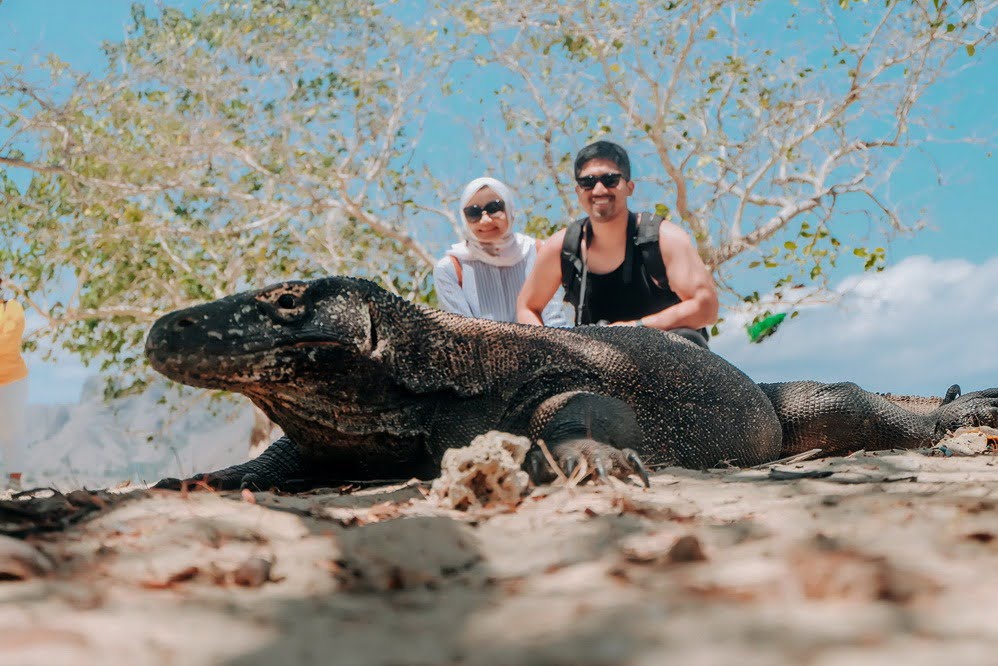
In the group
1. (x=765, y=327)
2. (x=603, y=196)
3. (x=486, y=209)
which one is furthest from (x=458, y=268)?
(x=765, y=327)

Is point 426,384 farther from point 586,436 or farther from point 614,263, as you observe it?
point 614,263

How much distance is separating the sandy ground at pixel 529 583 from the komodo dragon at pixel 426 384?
0.91 meters

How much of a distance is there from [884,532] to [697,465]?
9.15 feet

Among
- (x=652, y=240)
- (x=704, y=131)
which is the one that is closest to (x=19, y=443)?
(x=652, y=240)

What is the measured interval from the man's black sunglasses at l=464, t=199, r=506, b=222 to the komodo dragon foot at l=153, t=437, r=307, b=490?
3034mm

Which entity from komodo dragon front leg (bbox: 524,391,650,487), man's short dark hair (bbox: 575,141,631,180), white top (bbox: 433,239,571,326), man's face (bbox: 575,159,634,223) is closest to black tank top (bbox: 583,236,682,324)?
man's face (bbox: 575,159,634,223)

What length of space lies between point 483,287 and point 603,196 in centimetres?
144

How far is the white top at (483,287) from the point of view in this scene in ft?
23.8

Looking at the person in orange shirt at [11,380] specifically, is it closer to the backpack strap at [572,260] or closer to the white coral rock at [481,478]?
the backpack strap at [572,260]

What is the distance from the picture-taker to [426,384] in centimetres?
414

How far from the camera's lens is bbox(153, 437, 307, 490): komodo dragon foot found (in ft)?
14.2

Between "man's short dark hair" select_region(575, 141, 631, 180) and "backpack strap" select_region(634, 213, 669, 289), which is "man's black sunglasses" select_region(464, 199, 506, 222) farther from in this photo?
"backpack strap" select_region(634, 213, 669, 289)

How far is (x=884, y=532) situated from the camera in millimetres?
2039

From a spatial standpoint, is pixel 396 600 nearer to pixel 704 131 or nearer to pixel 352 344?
pixel 352 344
